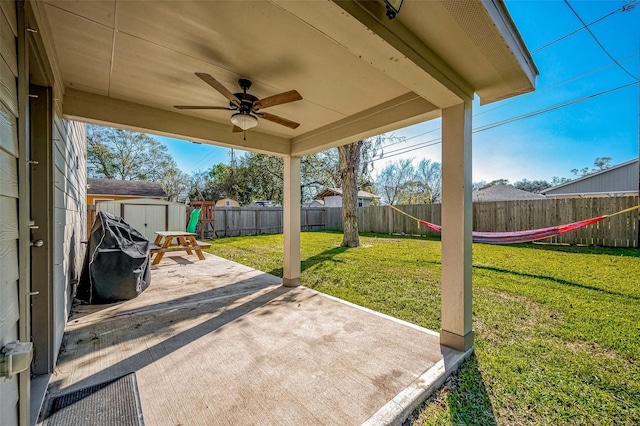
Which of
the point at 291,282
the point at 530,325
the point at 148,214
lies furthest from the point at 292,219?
the point at 148,214

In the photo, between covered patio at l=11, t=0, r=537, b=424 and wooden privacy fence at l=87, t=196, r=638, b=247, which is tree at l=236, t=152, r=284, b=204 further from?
covered patio at l=11, t=0, r=537, b=424

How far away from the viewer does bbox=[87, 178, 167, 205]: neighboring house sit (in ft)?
37.9

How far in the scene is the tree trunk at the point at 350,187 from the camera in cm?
729

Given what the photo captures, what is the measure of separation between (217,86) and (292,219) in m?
Result: 2.25

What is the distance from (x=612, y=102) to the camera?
10.3m

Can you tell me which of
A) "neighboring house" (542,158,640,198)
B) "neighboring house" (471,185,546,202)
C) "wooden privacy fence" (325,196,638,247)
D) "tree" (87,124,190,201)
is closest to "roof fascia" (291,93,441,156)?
"wooden privacy fence" (325,196,638,247)

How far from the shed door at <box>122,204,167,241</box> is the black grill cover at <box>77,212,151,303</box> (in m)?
5.38

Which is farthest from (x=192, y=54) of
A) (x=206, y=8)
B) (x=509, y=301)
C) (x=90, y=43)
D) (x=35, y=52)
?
(x=509, y=301)

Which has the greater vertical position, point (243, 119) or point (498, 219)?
point (243, 119)

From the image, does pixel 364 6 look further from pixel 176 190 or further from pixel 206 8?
pixel 176 190

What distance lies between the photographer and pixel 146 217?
8.40 m

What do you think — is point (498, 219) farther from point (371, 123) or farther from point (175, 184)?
point (175, 184)

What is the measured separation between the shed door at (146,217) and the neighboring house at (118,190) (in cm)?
308

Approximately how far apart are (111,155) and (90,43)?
1910cm
